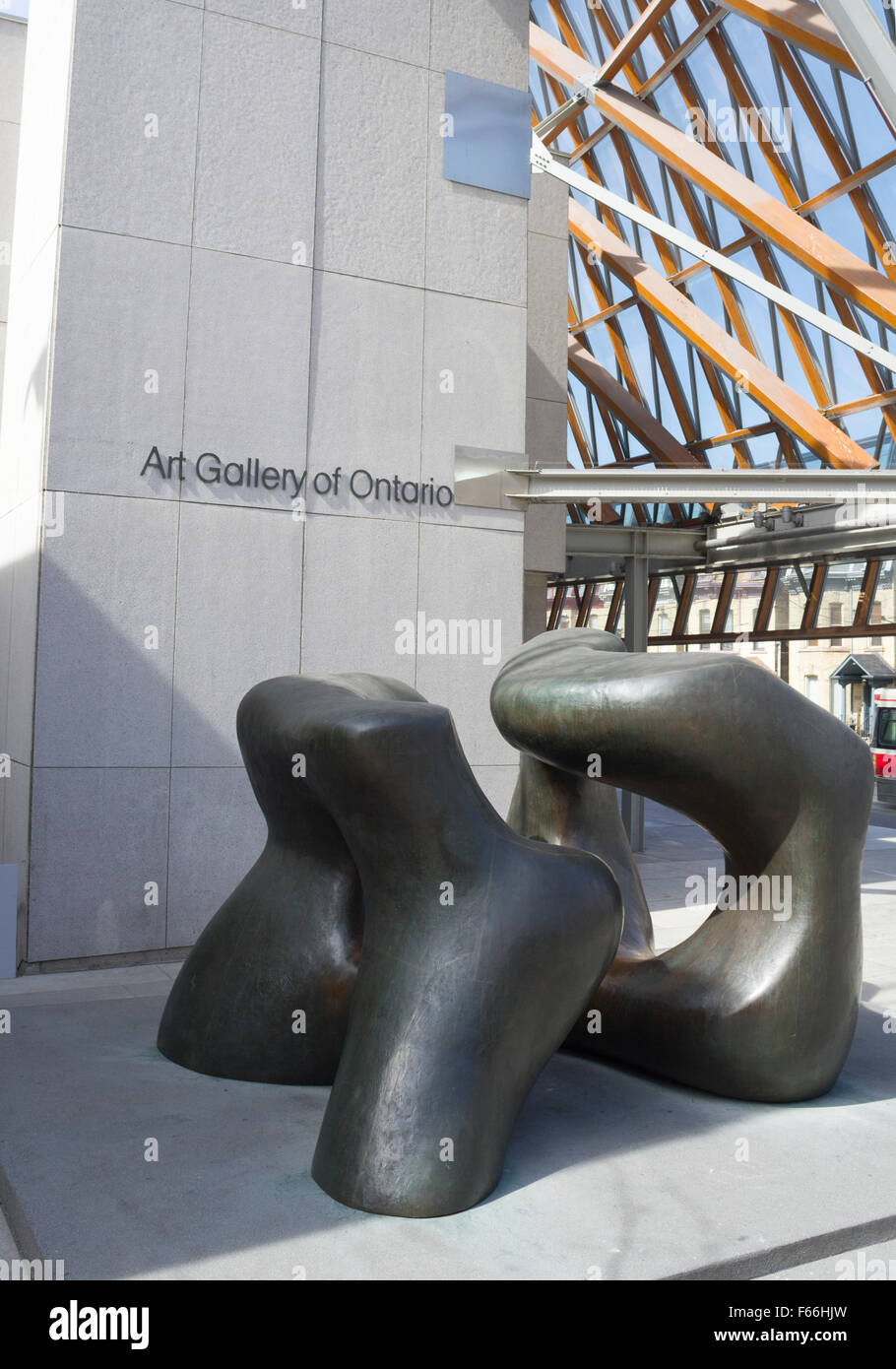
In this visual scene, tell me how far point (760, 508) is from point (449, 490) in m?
7.75

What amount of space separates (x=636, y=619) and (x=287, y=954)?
10931 millimetres

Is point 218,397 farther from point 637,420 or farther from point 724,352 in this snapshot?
point 637,420

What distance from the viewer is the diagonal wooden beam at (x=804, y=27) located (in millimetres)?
14297

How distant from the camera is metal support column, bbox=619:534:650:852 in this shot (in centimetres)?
1568

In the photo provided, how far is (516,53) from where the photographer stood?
1109 cm

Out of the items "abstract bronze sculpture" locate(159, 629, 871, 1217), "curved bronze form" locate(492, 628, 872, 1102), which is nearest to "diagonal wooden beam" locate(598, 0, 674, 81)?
"abstract bronze sculpture" locate(159, 629, 871, 1217)

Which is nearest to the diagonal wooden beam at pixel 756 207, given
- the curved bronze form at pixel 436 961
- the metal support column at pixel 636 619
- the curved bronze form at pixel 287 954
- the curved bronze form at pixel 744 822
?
the metal support column at pixel 636 619

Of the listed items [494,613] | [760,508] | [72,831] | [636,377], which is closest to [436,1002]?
[72,831]

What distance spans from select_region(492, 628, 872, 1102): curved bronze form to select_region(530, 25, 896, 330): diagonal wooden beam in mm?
11037

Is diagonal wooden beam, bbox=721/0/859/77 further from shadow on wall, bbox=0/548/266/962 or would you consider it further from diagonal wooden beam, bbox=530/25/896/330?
shadow on wall, bbox=0/548/266/962

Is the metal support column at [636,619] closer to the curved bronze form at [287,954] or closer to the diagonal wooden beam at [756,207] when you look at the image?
the diagonal wooden beam at [756,207]

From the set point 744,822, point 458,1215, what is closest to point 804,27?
point 744,822

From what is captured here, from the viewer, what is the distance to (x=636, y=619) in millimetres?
16047
